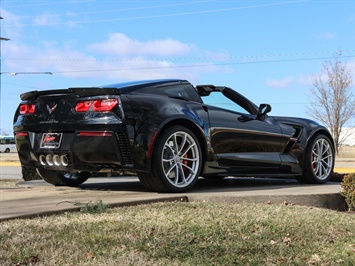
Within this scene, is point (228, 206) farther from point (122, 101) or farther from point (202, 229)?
point (122, 101)

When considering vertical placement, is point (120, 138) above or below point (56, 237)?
above

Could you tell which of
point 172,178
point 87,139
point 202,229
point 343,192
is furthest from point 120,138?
point 343,192

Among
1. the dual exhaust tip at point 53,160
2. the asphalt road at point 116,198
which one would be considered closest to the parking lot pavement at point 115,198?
the asphalt road at point 116,198

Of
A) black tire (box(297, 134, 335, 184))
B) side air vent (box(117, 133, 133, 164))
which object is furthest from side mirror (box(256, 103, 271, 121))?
→ side air vent (box(117, 133, 133, 164))

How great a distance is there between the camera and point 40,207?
15.1 ft

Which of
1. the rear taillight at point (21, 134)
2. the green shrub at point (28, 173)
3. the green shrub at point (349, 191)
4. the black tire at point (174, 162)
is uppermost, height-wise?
the rear taillight at point (21, 134)

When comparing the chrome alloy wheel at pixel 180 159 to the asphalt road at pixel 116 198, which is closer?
the asphalt road at pixel 116 198

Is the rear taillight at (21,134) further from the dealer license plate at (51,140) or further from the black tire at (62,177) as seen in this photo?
the black tire at (62,177)

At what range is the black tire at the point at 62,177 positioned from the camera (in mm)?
6859

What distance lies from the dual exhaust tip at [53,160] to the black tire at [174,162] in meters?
0.89

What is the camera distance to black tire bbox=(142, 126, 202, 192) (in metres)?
5.39

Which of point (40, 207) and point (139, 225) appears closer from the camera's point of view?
point (139, 225)

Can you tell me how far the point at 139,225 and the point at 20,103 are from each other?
126 inches

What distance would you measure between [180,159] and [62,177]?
2.13 meters
